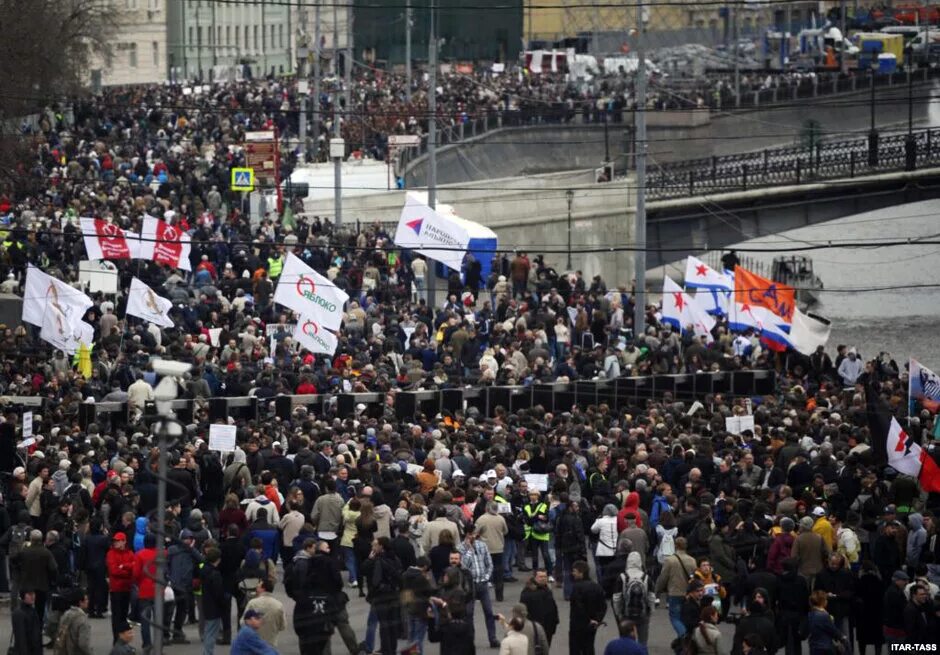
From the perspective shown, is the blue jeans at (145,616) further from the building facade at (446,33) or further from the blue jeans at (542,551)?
the building facade at (446,33)

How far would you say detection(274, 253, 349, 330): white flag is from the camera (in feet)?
104

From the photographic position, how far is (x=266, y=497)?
75.0ft

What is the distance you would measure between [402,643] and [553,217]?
118 feet

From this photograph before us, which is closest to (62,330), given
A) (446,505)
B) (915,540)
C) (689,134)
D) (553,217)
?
(446,505)

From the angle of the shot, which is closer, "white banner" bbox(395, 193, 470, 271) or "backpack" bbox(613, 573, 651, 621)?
"backpack" bbox(613, 573, 651, 621)

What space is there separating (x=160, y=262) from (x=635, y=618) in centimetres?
1876

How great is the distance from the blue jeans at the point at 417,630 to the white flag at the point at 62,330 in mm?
12060

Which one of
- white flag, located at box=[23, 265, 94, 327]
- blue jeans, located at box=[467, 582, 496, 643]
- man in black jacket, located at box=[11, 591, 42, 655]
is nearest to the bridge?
white flag, located at box=[23, 265, 94, 327]

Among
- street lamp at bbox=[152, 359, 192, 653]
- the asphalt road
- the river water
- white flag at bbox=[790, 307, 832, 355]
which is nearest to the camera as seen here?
street lamp at bbox=[152, 359, 192, 653]

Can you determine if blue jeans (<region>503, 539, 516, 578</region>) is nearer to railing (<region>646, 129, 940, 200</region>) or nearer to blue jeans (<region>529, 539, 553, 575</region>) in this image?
blue jeans (<region>529, 539, 553, 575</region>)

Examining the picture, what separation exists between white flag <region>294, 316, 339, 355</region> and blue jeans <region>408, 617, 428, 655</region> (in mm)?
11475

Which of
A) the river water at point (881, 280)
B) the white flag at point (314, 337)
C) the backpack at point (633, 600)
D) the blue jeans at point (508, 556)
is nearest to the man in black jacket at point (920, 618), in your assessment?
the backpack at point (633, 600)

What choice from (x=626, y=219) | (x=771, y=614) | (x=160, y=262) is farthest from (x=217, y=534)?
(x=626, y=219)

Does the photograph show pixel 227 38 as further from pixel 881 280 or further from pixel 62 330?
pixel 62 330
